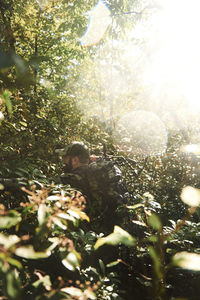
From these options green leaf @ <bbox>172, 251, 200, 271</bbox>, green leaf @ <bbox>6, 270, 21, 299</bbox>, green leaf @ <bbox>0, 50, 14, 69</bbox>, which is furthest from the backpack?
green leaf @ <bbox>0, 50, 14, 69</bbox>

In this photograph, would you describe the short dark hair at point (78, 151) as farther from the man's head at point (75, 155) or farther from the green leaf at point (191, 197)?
the green leaf at point (191, 197)

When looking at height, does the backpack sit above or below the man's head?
below

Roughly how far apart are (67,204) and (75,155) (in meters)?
2.33

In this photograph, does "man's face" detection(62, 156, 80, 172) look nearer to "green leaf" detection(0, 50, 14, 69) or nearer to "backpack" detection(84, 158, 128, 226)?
"backpack" detection(84, 158, 128, 226)

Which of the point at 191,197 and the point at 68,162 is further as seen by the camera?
the point at 68,162

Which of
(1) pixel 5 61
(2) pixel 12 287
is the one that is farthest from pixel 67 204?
(1) pixel 5 61

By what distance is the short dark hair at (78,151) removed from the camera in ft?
11.3

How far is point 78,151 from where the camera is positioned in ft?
11.5

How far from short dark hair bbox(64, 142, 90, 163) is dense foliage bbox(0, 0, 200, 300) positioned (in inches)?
15.6

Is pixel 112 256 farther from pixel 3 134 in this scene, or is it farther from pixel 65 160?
pixel 3 134

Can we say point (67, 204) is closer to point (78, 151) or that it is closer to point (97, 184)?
point (97, 184)

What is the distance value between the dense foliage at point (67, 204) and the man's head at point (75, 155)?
1.02ft

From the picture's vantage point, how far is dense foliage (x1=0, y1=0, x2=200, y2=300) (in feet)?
2.47

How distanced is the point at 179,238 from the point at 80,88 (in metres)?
19.9
